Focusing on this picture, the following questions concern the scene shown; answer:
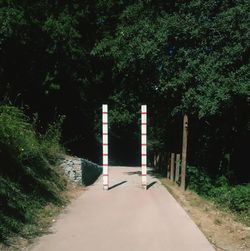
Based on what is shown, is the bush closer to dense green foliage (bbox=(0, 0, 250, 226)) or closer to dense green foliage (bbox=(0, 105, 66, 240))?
dense green foliage (bbox=(0, 0, 250, 226))

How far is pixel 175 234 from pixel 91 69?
81.4ft

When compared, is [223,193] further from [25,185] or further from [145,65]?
[25,185]

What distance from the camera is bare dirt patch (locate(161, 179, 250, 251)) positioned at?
8570 mm

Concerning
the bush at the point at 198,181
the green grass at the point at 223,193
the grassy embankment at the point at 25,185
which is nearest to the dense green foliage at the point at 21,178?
the grassy embankment at the point at 25,185

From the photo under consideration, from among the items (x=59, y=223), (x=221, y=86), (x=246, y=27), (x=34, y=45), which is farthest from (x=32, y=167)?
(x=34, y=45)

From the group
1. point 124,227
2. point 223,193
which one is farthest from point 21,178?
point 223,193

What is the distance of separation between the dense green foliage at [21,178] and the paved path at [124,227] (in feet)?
1.95

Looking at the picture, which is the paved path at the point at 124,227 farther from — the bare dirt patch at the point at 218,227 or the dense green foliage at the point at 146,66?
the dense green foliage at the point at 146,66

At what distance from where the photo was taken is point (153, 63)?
67.9 feet

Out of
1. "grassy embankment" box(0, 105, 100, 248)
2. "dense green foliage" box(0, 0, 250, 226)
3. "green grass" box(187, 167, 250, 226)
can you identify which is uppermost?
"dense green foliage" box(0, 0, 250, 226)

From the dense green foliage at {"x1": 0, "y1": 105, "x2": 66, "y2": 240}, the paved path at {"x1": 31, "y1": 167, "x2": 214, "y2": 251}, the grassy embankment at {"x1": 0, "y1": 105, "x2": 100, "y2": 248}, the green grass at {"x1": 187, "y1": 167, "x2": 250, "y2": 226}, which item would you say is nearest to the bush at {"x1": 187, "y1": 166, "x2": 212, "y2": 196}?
A: the green grass at {"x1": 187, "y1": 167, "x2": 250, "y2": 226}

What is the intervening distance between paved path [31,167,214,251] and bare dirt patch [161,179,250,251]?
253 mm

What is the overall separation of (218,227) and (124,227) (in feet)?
6.65

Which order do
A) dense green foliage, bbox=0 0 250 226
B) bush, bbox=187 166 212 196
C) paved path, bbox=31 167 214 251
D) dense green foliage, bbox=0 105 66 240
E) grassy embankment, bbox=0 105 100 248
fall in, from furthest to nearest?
dense green foliage, bbox=0 0 250 226 < bush, bbox=187 166 212 196 < dense green foliage, bbox=0 105 66 240 < grassy embankment, bbox=0 105 100 248 < paved path, bbox=31 167 214 251
